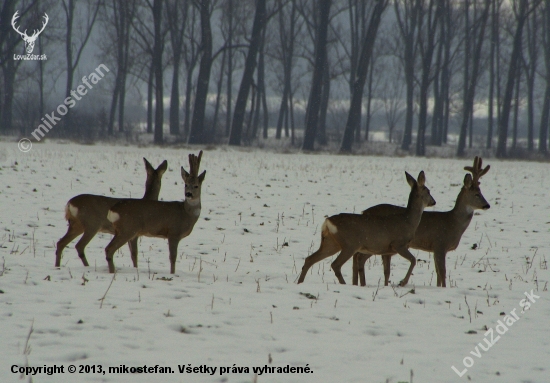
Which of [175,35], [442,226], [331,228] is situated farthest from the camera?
[175,35]

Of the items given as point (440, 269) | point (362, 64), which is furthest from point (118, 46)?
point (440, 269)

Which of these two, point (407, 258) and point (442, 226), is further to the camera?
point (442, 226)

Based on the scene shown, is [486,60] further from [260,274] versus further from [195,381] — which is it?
[195,381]

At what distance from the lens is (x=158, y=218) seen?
750cm

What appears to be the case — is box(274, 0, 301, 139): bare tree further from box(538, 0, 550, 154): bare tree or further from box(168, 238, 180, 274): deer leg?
box(168, 238, 180, 274): deer leg

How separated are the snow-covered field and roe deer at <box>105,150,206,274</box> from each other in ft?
1.33

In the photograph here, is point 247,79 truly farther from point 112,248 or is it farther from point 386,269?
point 112,248

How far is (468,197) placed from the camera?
26.6 feet

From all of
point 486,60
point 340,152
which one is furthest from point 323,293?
point 486,60

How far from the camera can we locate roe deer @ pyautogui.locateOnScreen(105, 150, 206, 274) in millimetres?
7297

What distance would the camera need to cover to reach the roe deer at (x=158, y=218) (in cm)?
730

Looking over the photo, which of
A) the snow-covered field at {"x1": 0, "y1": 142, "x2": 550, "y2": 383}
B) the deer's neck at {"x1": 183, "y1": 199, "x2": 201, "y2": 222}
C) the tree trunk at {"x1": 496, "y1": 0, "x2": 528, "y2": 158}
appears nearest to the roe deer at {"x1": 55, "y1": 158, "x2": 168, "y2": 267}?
the snow-covered field at {"x1": 0, "y1": 142, "x2": 550, "y2": 383}

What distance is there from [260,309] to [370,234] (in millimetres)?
2002

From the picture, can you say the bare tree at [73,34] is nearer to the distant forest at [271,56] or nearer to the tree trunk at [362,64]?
the distant forest at [271,56]
